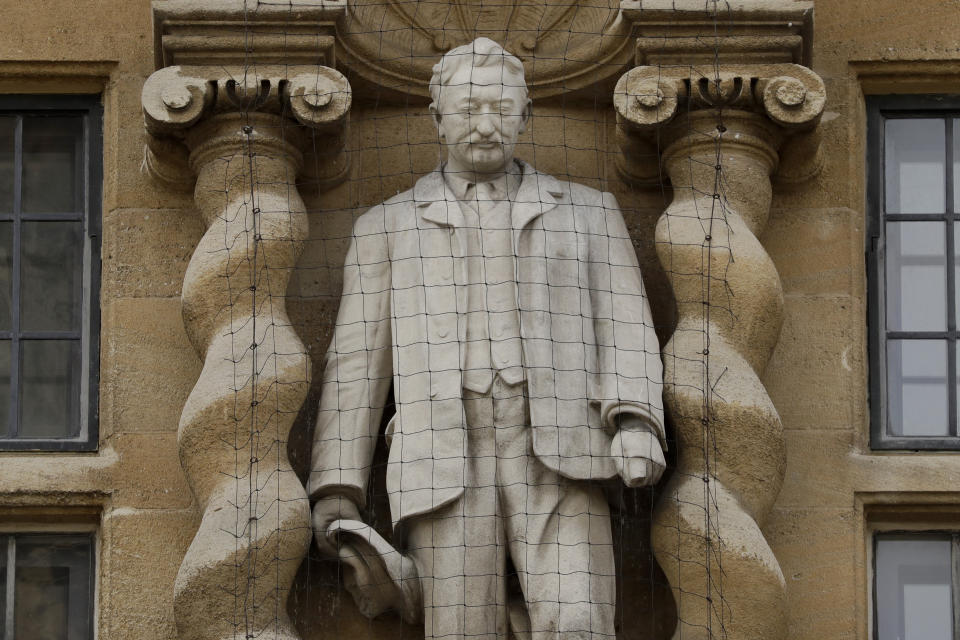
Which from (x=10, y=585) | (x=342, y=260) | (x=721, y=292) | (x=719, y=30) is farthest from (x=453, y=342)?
(x=10, y=585)

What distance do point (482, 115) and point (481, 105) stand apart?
3 cm

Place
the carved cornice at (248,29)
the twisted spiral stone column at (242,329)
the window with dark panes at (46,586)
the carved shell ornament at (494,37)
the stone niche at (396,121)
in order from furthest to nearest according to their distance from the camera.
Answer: the carved shell ornament at (494,37), the carved cornice at (248,29), the window with dark panes at (46,586), the stone niche at (396,121), the twisted spiral stone column at (242,329)

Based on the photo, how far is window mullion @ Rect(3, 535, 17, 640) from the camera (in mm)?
9781

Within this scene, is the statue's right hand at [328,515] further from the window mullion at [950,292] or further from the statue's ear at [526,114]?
the window mullion at [950,292]

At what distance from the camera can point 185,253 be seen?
10.1 m

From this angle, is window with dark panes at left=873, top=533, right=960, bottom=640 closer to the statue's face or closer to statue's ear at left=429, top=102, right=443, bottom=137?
the statue's face

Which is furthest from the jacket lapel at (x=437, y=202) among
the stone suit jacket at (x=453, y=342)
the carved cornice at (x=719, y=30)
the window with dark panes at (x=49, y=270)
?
the window with dark panes at (x=49, y=270)

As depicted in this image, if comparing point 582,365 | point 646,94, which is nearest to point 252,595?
point 582,365

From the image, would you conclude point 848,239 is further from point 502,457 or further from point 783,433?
point 502,457

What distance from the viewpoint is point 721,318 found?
9.69 metres

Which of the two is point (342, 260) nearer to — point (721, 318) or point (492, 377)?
point (492, 377)

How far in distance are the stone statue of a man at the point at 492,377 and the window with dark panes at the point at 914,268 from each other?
938 millimetres

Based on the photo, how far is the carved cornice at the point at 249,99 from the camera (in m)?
9.84

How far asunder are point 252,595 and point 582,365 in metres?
1.24
